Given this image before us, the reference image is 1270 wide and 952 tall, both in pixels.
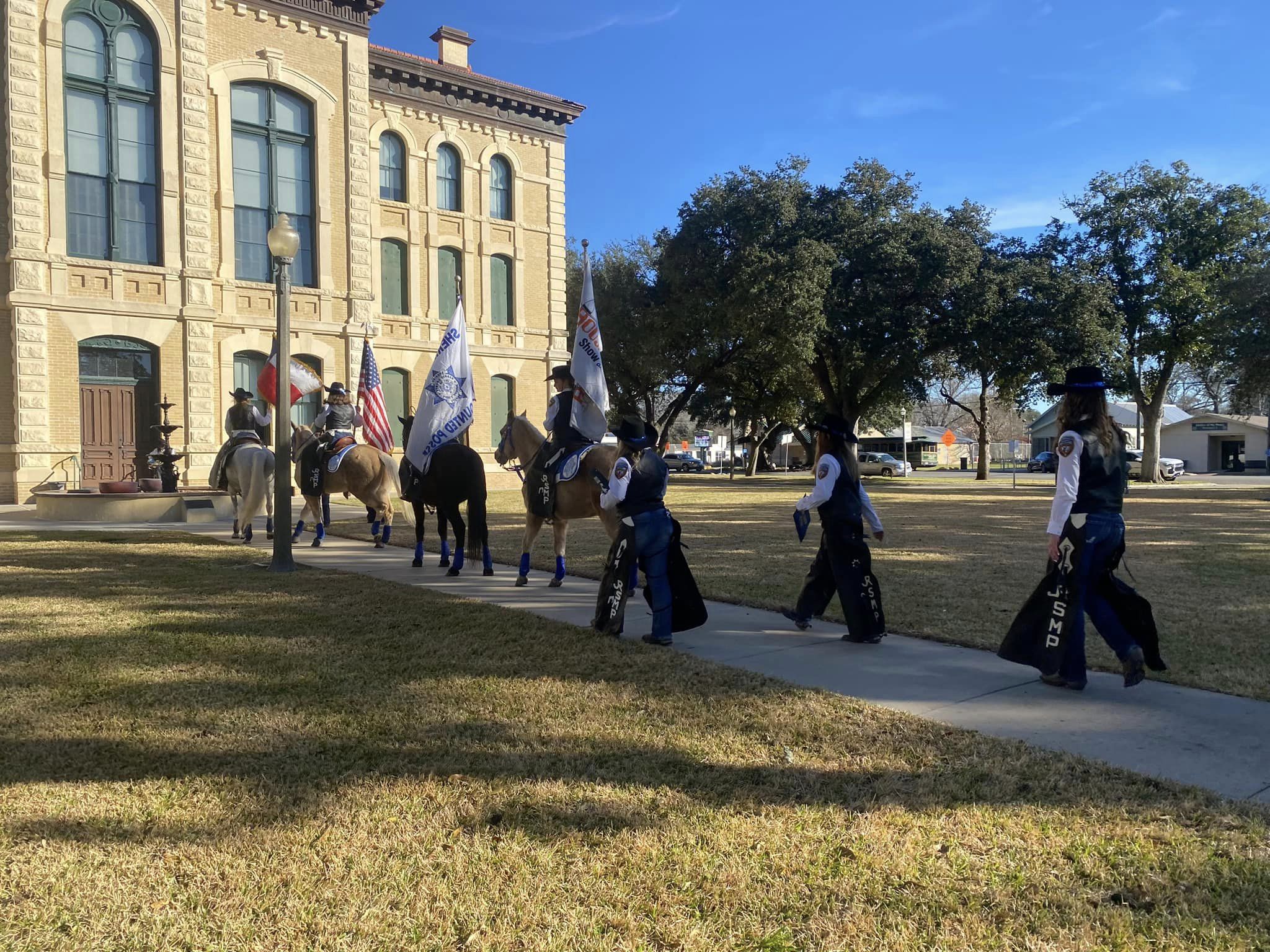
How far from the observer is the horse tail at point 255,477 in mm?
13789

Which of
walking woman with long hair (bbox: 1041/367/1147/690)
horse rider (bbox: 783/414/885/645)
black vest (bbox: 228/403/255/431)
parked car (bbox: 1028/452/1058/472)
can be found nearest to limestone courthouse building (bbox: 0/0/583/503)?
black vest (bbox: 228/403/255/431)

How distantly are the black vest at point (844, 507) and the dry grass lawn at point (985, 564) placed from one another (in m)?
1.17

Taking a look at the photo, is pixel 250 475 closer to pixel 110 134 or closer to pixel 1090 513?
pixel 1090 513

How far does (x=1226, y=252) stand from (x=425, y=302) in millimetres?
33028

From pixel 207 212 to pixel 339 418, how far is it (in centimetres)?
1387

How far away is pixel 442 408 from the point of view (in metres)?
11.3

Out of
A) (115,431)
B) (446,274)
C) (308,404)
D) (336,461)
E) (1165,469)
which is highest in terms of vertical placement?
(446,274)

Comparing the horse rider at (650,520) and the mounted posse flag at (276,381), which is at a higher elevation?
the mounted posse flag at (276,381)

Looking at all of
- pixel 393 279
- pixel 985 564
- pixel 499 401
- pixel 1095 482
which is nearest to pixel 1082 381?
pixel 1095 482

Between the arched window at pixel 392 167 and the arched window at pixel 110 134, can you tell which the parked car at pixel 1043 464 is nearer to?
the arched window at pixel 392 167

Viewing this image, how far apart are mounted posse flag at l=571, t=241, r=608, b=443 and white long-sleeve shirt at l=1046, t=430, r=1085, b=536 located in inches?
199

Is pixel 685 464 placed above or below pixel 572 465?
A: below

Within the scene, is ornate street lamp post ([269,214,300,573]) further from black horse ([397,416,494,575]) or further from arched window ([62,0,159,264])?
arched window ([62,0,159,264])

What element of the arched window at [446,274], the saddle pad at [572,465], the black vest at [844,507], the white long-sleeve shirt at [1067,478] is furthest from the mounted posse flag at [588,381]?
the arched window at [446,274]
